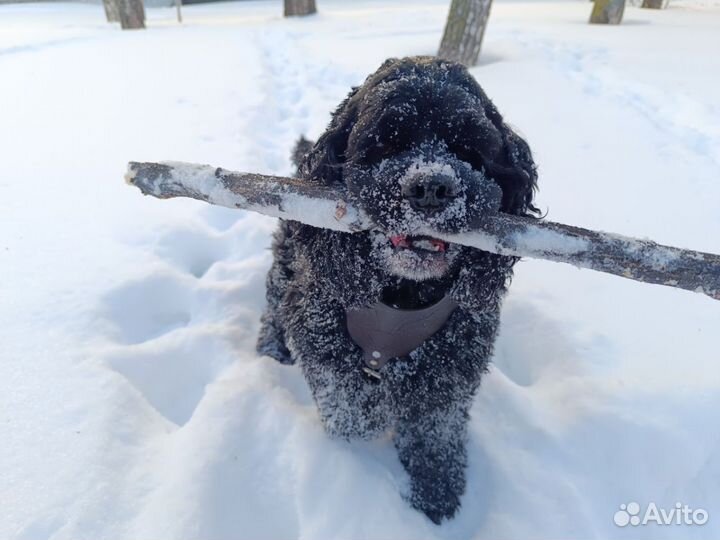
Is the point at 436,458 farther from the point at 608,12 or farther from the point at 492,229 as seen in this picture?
the point at 608,12

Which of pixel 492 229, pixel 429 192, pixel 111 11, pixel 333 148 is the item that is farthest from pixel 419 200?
pixel 111 11

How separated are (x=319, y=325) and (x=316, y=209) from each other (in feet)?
2.20

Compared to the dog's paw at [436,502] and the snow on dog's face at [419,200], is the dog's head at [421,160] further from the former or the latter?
the dog's paw at [436,502]

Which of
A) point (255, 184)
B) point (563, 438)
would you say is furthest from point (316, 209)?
point (563, 438)

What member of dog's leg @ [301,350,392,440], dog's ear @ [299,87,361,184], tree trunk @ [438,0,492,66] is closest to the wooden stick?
dog's ear @ [299,87,361,184]

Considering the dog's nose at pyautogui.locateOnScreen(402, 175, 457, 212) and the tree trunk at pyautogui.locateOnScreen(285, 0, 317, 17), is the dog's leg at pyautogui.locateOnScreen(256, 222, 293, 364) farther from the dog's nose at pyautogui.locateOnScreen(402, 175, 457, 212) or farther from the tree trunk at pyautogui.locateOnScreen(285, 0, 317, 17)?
the tree trunk at pyautogui.locateOnScreen(285, 0, 317, 17)

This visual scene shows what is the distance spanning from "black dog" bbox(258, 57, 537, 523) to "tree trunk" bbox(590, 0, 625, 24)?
35.5ft

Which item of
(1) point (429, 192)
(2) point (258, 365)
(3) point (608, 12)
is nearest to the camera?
(1) point (429, 192)

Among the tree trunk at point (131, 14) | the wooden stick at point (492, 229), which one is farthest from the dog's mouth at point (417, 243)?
the tree trunk at point (131, 14)

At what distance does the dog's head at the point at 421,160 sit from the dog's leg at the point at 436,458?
2.50ft

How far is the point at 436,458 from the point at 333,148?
1.37 metres

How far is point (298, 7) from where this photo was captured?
1466 cm

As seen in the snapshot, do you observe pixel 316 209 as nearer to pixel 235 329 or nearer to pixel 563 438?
pixel 235 329

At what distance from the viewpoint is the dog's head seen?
5.18 ft
